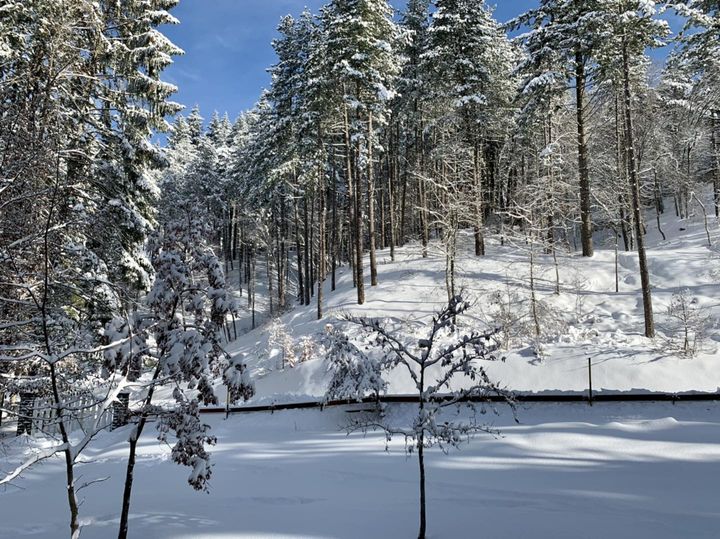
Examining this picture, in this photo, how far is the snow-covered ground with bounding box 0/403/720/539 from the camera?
22.0 feet

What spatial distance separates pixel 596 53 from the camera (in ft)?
59.3

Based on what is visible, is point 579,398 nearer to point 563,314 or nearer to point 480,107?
point 563,314

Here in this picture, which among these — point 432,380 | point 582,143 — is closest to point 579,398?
point 432,380

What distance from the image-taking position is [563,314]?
59.1 feet

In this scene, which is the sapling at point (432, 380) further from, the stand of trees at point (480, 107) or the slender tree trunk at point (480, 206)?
the stand of trees at point (480, 107)

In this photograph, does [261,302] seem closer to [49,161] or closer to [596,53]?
[596,53]

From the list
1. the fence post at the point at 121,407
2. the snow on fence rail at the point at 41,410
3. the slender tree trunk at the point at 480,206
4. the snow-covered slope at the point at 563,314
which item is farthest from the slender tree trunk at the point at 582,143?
the snow on fence rail at the point at 41,410

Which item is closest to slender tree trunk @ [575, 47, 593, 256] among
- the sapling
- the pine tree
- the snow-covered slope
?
the pine tree

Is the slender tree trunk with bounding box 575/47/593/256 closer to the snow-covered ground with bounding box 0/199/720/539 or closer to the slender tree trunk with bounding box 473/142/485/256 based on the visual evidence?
the snow-covered ground with bounding box 0/199/720/539

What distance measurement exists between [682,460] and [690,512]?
222cm

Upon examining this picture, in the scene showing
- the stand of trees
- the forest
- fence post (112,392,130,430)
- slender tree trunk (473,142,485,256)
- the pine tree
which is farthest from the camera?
slender tree trunk (473,142,485,256)

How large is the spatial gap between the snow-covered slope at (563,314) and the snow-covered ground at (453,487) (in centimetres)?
269

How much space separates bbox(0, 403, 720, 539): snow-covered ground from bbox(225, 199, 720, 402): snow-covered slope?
269 centimetres

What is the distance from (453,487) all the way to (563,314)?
472 inches
